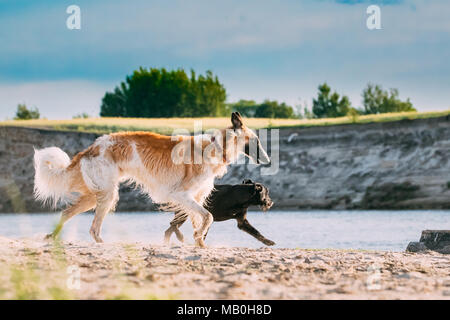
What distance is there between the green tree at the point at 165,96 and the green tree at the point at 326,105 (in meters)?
12.9

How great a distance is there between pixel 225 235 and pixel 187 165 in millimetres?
8766

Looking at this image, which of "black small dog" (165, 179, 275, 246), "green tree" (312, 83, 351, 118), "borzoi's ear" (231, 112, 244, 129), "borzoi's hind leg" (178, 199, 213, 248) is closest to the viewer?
"borzoi's hind leg" (178, 199, 213, 248)

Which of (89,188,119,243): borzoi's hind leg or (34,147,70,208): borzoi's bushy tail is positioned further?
(34,147,70,208): borzoi's bushy tail

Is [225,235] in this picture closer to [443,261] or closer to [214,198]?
[214,198]

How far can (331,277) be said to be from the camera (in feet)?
22.4

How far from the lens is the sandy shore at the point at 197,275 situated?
18.1 feet

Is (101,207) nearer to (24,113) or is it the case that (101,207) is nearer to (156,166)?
(156,166)

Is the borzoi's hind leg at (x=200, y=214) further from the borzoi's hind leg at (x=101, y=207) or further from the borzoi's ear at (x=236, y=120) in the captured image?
the borzoi's ear at (x=236, y=120)

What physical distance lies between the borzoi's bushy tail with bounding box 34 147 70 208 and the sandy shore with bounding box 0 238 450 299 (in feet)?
6.21

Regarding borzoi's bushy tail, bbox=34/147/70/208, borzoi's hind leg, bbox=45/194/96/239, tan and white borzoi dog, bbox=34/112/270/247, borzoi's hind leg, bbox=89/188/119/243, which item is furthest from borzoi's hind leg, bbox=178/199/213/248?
borzoi's bushy tail, bbox=34/147/70/208

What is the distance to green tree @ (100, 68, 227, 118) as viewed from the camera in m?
80.4

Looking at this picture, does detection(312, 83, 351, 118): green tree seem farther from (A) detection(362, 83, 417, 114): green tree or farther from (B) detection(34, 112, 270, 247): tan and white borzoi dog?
(B) detection(34, 112, 270, 247): tan and white borzoi dog

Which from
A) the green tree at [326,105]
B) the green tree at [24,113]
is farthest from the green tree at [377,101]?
the green tree at [24,113]

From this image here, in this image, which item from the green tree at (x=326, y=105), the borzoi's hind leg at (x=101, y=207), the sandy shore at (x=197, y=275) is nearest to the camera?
the sandy shore at (x=197, y=275)
